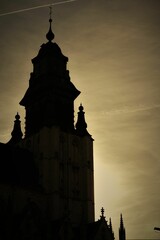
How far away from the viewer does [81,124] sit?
7769 centimetres

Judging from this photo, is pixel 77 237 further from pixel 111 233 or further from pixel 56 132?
pixel 56 132

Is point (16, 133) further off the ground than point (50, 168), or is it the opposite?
point (16, 133)

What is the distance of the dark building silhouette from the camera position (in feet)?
212

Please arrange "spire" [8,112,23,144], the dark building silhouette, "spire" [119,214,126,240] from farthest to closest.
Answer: "spire" [8,112,23,144], "spire" [119,214,126,240], the dark building silhouette

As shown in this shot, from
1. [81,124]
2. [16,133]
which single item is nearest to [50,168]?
[81,124]

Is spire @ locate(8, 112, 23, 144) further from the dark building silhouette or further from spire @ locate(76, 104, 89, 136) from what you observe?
spire @ locate(76, 104, 89, 136)

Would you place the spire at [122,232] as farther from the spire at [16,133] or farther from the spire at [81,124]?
the spire at [16,133]

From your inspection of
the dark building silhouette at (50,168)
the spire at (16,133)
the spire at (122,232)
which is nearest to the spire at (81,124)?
the dark building silhouette at (50,168)

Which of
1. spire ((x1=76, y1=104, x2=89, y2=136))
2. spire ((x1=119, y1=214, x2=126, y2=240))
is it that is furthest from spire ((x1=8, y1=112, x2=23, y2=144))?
spire ((x1=119, y1=214, x2=126, y2=240))

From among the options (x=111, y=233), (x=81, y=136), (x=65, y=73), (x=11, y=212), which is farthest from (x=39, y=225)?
(x=65, y=73)

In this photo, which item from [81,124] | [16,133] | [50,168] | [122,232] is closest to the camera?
[50,168]

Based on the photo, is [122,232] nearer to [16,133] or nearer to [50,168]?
[50,168]

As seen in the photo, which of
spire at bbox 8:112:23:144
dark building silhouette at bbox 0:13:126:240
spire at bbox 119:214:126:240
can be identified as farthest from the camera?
spire at bbox 8:112:23:144

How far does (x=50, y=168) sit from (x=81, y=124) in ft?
32.6
